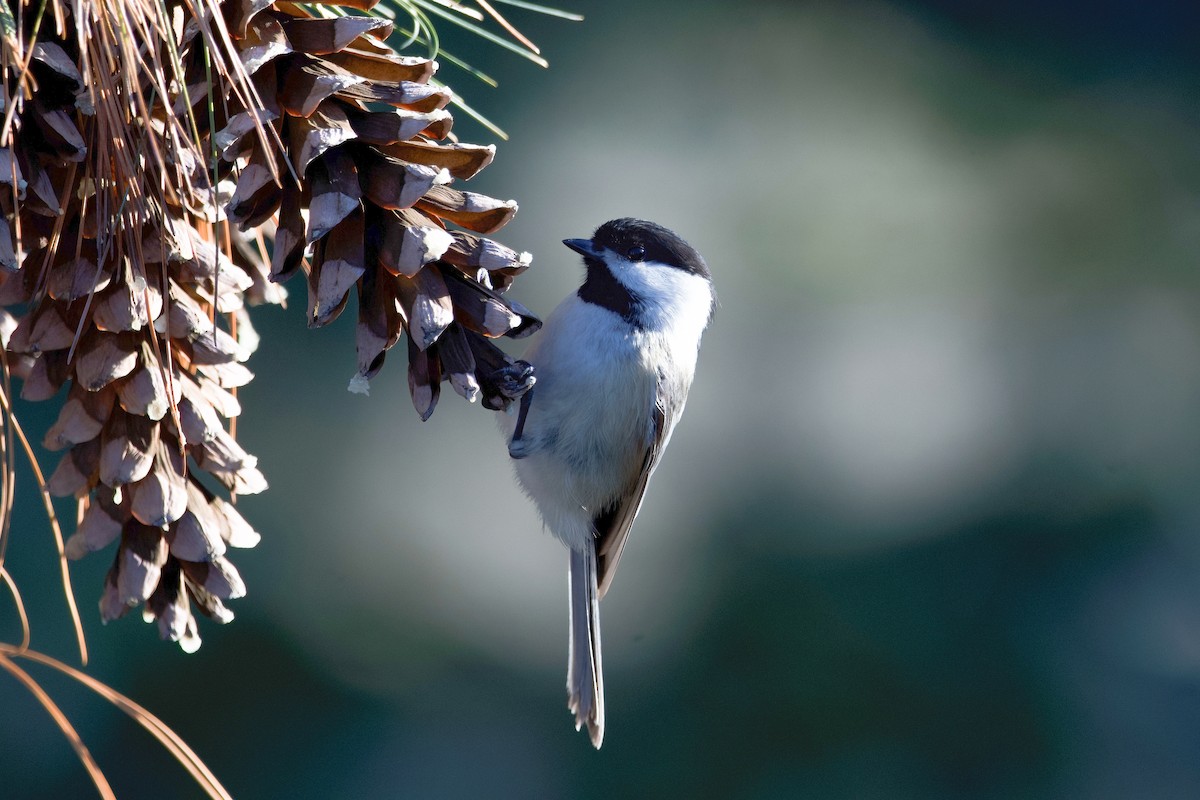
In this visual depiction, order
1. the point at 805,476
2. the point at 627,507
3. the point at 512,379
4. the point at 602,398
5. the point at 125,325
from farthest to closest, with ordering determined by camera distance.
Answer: the point at 805,476 → the point at 627,507 → the point at 602,398 → the point at 512,379 → the point at 125,325

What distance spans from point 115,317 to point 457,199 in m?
0.16

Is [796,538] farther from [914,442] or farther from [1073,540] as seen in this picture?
[1073,540]

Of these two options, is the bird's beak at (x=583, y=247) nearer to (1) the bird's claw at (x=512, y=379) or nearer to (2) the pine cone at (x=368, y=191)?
(1) the bird's claw at (x=512, y=379)

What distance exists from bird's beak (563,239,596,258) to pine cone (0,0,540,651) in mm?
602

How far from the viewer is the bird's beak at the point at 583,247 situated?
3.73 feet

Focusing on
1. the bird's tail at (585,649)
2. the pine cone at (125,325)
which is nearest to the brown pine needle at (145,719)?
the pine cone at (125,325)

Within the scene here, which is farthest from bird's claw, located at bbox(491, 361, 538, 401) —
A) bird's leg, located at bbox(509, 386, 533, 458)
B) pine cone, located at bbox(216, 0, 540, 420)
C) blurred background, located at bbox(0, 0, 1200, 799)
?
blurred background, located at bbox(0, 0, 1200, 799)

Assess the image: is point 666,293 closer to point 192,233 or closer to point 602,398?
point 602,398

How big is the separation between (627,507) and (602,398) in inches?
6.6

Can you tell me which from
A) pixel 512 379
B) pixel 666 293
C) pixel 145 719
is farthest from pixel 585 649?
pixel 145 719

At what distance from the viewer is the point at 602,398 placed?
1.11 m

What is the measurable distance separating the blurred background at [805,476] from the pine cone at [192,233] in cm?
130

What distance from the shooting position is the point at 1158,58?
2467 mm

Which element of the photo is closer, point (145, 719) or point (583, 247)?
point (145, 719)
